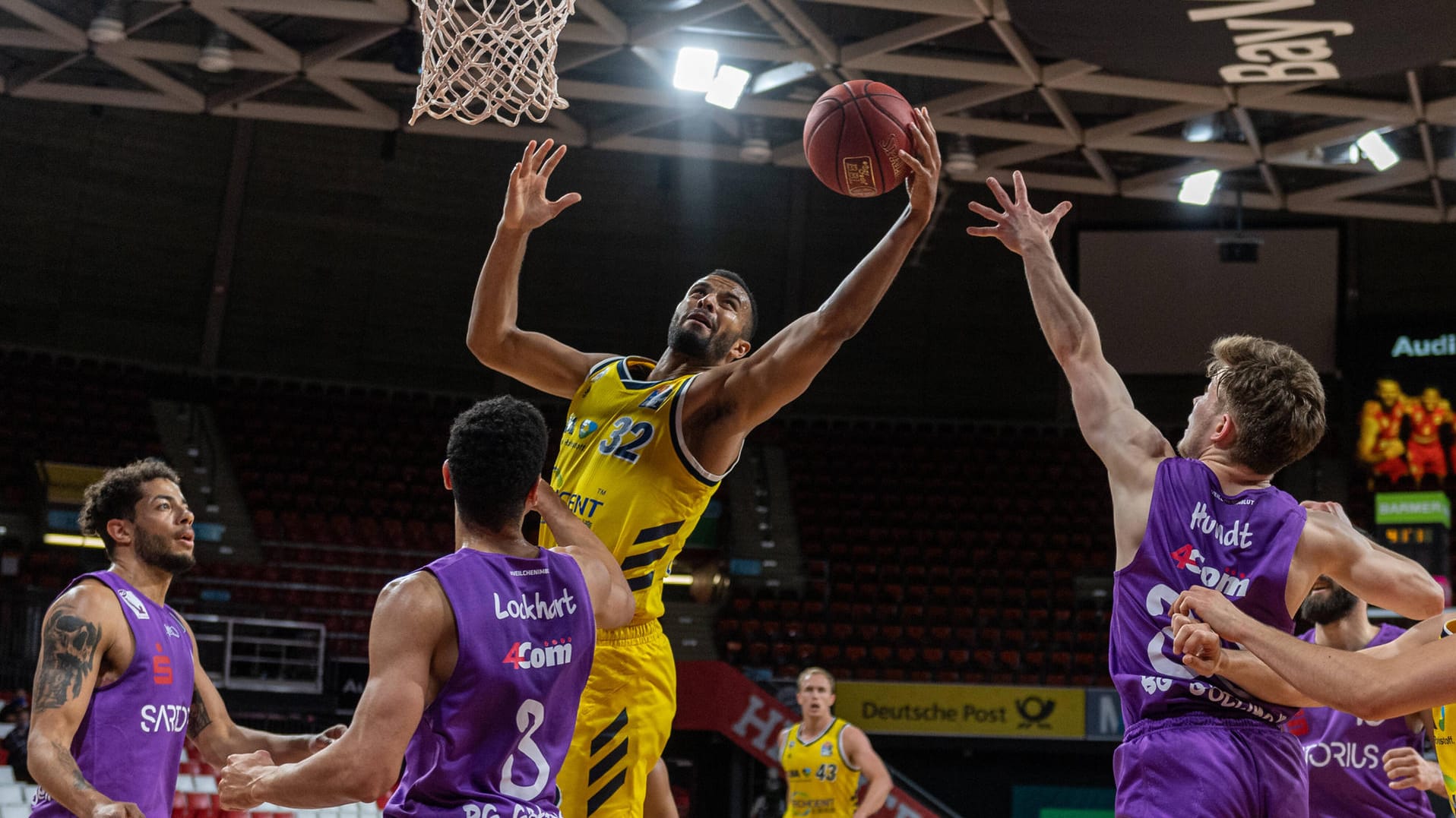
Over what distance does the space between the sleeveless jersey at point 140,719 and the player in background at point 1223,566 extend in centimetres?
317

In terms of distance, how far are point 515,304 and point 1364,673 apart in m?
3.11

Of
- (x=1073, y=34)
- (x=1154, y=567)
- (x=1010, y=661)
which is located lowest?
(x=1010, y=661)

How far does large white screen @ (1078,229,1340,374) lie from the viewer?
2105cm

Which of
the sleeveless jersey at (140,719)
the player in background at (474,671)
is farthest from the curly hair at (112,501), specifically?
the player in background at (474,671)

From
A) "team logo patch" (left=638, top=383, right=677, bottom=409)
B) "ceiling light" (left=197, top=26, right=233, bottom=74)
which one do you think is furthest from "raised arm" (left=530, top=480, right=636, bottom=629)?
"ceiling light" (left=197, top=26, right=233, bottom=74)

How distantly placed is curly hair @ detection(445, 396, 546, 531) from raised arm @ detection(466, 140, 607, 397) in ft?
4.48

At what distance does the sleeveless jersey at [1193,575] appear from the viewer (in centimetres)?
345

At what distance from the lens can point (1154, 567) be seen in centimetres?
356

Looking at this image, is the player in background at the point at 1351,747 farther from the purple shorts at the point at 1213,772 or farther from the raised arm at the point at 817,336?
the raised arm at the point at 817,336

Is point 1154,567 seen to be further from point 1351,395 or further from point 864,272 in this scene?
point 1351,395

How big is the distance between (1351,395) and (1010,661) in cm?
578

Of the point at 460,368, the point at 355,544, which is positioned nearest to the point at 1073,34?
the point at 355,544

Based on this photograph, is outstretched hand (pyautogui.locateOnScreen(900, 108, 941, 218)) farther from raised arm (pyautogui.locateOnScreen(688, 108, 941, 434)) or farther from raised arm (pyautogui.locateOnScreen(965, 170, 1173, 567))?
raised arm (pyautogui.locateOnScreen(965, 170, 1173, 567))

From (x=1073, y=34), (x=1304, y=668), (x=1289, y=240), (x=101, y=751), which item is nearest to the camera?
(x=1304, y=668)
